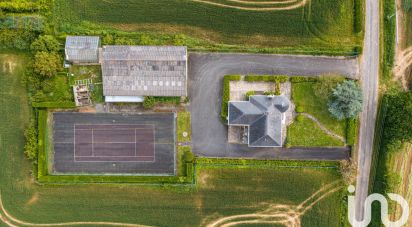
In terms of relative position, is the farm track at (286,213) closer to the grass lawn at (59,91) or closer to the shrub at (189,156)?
the shrub at (189,156)

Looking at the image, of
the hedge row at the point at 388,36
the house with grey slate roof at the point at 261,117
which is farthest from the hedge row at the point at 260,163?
the hedge row at the point at 388,36

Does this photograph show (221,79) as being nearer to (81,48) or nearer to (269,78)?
(269,78)

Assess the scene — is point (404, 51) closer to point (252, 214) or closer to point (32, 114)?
point (252, 214)

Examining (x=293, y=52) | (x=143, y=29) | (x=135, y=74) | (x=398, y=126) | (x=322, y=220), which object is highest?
(x=143, y=29)

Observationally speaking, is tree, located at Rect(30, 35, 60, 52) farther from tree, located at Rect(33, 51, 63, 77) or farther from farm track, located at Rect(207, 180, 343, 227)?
farm track, located at Rect(207, 180, 343, 227)

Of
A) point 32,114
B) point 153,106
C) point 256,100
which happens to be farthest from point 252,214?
point 32,114

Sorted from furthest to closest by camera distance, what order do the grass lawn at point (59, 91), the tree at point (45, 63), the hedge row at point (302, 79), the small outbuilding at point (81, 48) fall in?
the grass lawn at point (59, 91) < the hedge row at point (302, 79) < the small outbuilding at point (81, 48) < the tree at point (45, 63)

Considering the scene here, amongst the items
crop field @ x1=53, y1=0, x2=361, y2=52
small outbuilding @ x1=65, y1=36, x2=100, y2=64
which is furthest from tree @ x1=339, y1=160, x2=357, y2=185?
small outbuilding @ x1=65, y1=36, x2=100, y2=64
